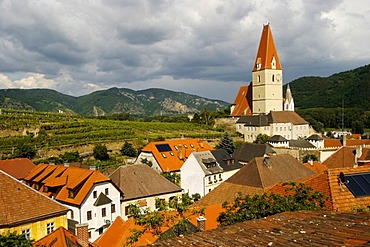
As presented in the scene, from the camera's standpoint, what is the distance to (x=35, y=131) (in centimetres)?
5194

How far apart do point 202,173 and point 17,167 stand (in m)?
19.9

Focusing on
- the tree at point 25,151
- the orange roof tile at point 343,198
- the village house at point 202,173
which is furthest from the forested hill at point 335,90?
the orange roof tile at point 343,198

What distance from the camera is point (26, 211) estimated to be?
18797 millimetres

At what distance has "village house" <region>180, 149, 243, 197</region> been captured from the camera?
3534cm

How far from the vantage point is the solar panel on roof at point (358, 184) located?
41.5 feet

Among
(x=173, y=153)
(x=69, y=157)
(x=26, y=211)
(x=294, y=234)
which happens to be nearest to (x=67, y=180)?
(x=26, y=211)

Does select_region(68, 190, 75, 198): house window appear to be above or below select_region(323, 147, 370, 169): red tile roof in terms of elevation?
below

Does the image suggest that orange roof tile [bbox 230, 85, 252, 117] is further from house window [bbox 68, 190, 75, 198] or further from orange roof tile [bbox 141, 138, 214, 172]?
house window [bbox 68, 190, 75, 198]

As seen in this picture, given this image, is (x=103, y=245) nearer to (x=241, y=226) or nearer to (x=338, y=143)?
(x=241, y=226)

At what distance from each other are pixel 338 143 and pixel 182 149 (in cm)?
2901

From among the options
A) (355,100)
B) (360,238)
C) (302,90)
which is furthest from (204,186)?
(302,90)

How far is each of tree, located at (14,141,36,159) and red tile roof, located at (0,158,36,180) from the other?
7.69m

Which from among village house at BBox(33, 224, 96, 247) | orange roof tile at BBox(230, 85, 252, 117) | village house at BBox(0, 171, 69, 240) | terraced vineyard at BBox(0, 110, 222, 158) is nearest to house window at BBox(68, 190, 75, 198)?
village house at BBox(0, 171, 69, 240)

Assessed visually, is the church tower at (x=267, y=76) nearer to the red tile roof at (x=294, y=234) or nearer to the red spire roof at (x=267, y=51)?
the red spire roof at (x=267, y=51)
